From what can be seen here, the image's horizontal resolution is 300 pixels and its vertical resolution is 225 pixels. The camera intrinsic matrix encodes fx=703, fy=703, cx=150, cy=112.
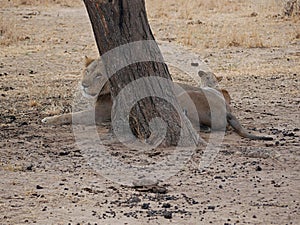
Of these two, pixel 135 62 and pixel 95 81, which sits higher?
pixel 135 62

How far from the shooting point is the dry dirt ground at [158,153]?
4543 millimetres

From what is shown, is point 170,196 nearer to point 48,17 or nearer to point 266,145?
point 266,145

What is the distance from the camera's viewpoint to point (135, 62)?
6145 mm

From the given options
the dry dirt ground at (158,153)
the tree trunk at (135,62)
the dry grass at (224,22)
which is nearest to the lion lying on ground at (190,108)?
the dry dirt ground at (158,153)

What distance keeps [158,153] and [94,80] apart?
1598 mm

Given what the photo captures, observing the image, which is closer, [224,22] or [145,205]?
[145,205]

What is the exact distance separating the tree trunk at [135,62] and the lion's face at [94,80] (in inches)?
35.4

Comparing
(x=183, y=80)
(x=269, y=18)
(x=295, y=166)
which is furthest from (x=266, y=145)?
(x=269, y=18)

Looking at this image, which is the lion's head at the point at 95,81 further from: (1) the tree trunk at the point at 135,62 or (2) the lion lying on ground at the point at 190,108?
(1) the tree trunk at the point at 135,62

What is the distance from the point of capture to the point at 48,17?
17656 mm

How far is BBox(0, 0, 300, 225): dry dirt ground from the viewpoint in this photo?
14.9 ft

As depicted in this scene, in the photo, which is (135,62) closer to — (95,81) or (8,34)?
(95,81)

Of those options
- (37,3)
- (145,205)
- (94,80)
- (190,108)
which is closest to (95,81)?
(94,80)

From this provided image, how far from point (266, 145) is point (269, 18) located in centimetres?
1110
